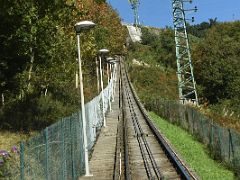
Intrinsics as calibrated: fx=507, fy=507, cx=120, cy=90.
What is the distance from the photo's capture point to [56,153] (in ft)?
48.0

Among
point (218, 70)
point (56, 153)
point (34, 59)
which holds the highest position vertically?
point (218, 70)

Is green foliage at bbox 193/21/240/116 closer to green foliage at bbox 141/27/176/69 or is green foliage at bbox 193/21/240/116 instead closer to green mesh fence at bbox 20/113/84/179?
green foliage at bbox 141/27/176/69

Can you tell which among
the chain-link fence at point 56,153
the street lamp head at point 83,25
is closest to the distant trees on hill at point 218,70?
the chain-link fence at point 56,153

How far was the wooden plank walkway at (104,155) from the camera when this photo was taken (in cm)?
2080

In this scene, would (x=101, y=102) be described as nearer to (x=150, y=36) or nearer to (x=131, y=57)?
(x=131, y=57)

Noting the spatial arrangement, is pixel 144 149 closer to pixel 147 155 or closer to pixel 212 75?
pixel 147 155

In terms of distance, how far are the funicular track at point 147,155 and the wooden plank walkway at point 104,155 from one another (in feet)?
2.24

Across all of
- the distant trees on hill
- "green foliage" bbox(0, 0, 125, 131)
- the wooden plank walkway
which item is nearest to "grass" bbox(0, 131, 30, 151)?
"green foliage" bbox(0, 0, 125, 131)

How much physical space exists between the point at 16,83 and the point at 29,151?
19344mm

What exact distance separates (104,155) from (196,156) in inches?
179

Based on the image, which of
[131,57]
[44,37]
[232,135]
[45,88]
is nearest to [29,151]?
[232,135]

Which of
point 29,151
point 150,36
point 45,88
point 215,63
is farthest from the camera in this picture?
point 150,36

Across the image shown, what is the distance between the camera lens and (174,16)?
57.2 m

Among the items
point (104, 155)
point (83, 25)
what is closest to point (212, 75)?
point (104, 155)
